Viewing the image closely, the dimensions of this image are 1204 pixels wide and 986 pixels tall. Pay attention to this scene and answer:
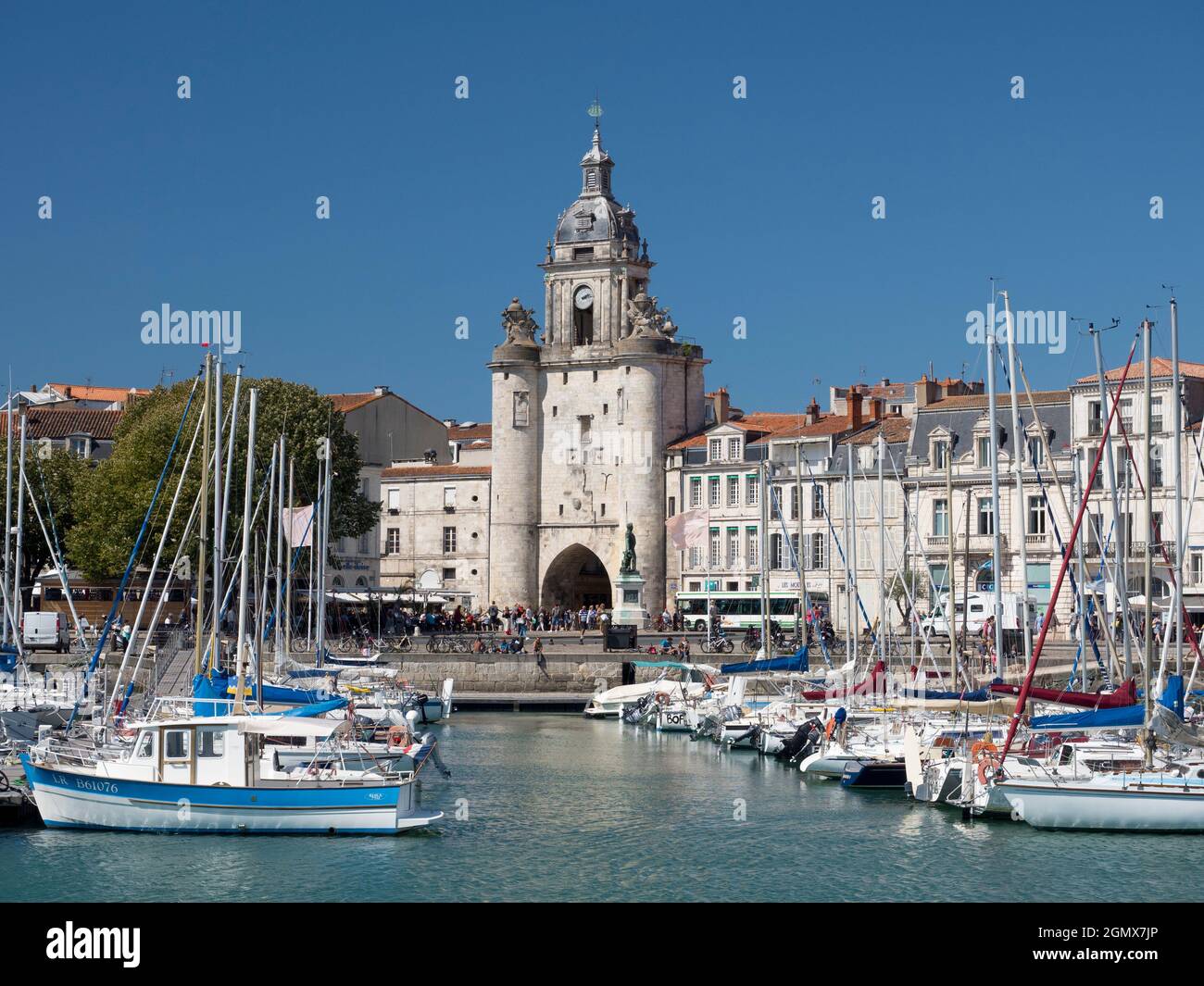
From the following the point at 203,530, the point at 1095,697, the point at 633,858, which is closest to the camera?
the point at 633,858

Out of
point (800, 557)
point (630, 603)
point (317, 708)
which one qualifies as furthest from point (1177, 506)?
point (630, 603)

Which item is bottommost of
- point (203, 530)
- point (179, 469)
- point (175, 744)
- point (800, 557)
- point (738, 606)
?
point (175, 744)

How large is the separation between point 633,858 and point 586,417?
56.9 meters

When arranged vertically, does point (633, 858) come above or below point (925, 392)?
below

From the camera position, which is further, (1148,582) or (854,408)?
(854,408)

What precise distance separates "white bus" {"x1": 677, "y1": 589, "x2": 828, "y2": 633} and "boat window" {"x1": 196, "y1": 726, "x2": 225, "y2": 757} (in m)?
47.3

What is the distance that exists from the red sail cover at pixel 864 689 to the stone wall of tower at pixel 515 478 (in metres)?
36.8

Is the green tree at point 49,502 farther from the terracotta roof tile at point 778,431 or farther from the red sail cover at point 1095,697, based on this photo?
the red sail cover at point 1095,697

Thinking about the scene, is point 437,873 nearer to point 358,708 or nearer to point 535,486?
point 358,708

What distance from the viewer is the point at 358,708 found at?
48.2m

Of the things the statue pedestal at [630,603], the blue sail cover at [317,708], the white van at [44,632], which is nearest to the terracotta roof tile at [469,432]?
the statue pedestal at [630,603]

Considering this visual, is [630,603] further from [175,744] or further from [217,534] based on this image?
[175,744]

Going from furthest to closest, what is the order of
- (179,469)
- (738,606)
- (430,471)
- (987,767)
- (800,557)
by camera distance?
(430,471), (738,606), (800,557), (179,469), (987,767)

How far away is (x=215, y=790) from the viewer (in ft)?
104
